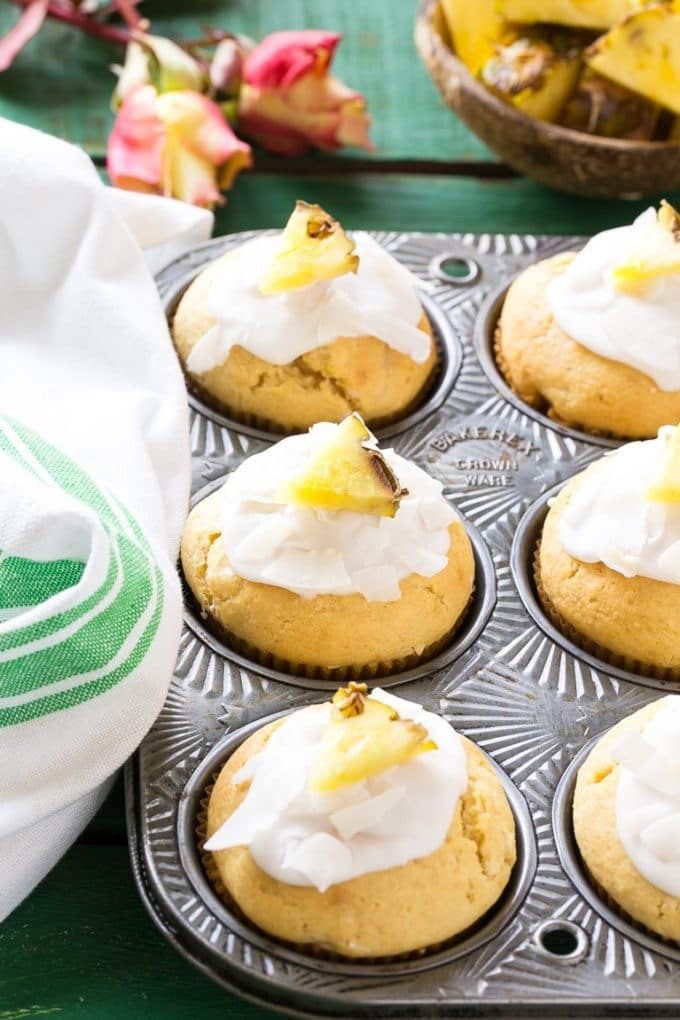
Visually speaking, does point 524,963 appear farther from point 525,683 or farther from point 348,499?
point 348,499

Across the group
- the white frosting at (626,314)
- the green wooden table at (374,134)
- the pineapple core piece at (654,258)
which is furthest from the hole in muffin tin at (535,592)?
the green wooden table at (374,134)

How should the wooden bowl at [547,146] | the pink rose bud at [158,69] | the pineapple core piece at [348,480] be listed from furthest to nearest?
the pink rose bud at [158,69]
the wooden bowl at [547,146]
the pineapple core piece at [348,480]

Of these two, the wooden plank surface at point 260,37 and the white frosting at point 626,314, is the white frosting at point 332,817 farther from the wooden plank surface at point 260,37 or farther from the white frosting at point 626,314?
the wooden plank surface at point 260,37

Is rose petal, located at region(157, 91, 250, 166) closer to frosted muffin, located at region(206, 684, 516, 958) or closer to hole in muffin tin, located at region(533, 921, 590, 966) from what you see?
frosted muffin, located at region(206, 684, 516, 958)

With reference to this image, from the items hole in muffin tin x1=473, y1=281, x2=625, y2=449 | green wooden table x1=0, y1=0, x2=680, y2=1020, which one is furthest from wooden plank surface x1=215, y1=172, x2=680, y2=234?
hole in muffin tin x1=473, y1=281, x2=625, y2=449

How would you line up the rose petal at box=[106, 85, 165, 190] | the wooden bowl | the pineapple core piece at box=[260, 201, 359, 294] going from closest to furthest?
the pineapple core piece at box=[260, 201, 359, 294] → the wooden bowl → the rose petal at box=[106, 85, 165, 190]
